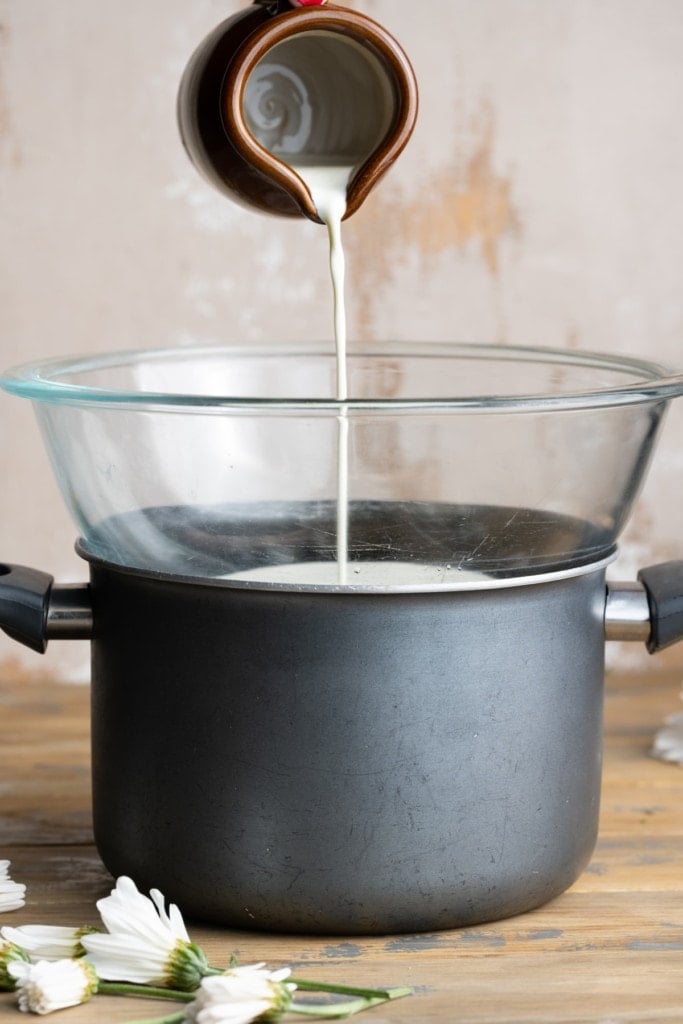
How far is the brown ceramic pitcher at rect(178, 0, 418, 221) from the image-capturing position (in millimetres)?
792

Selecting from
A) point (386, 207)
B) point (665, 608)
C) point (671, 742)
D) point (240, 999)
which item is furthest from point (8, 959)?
point (386, 207)

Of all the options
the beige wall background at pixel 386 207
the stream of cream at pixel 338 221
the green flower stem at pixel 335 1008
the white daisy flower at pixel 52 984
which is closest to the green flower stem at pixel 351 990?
the green flower stem at pixel 335 1008

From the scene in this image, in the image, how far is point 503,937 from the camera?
0.79 metres

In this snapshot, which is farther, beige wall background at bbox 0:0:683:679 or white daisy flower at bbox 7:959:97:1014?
beige wall background at bbox 0:0:683:679

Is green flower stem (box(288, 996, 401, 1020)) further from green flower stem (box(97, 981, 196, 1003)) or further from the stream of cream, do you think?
the stream of cream

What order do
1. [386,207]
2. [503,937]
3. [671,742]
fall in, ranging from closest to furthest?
[503,937], [671,742], [386,207]

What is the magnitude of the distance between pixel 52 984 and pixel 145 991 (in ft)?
0.15

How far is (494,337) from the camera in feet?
4.54

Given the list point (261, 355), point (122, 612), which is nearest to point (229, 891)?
point (122, 612)

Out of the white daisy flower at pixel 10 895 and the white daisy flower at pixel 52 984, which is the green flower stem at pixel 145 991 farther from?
the white daisy flower at pixel 10 895

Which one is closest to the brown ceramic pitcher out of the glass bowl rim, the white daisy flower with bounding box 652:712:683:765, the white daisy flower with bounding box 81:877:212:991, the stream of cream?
the stream of cream

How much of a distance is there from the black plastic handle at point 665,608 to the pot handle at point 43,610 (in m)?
0.34

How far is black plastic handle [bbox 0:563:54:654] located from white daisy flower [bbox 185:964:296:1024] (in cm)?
25

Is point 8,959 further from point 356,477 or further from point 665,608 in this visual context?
point 665,608
